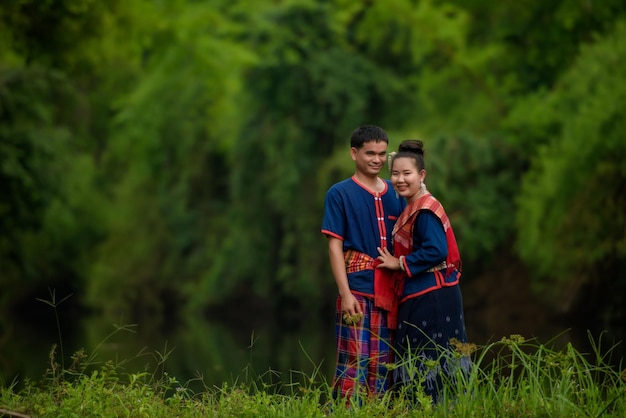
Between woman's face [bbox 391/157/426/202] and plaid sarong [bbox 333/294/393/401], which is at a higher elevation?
woman's face [bbox 391/157/426/202]

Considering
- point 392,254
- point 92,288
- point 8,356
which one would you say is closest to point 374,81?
point 92,288

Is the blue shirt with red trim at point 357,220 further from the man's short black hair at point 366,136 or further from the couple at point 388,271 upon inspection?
the man's short black hair at point 366,136

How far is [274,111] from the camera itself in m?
22.6

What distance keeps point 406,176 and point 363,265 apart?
0.53 meters

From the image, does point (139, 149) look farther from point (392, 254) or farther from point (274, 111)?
point (392, 254)

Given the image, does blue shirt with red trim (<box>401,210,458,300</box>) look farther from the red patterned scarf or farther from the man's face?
the man's face

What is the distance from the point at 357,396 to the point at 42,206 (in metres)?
10.8

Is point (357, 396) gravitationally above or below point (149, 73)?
below

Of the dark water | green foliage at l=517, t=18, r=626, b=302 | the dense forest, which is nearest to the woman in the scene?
the dark water

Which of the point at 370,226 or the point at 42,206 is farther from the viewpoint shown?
the point at 42,206

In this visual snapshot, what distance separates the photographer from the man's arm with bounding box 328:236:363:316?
5.59m

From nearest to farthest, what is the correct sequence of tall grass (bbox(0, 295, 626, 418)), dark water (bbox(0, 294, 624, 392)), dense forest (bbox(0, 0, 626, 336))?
tall grass (bbox(0, 295, 626, 418))
dark water (bbox(0, 294, 624, 392))
dense forest (bbox(0, 0, 626, 336))

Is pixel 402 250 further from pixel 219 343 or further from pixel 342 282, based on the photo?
pixel 219 343

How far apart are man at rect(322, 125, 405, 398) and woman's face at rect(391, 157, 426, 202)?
0.55 feet
